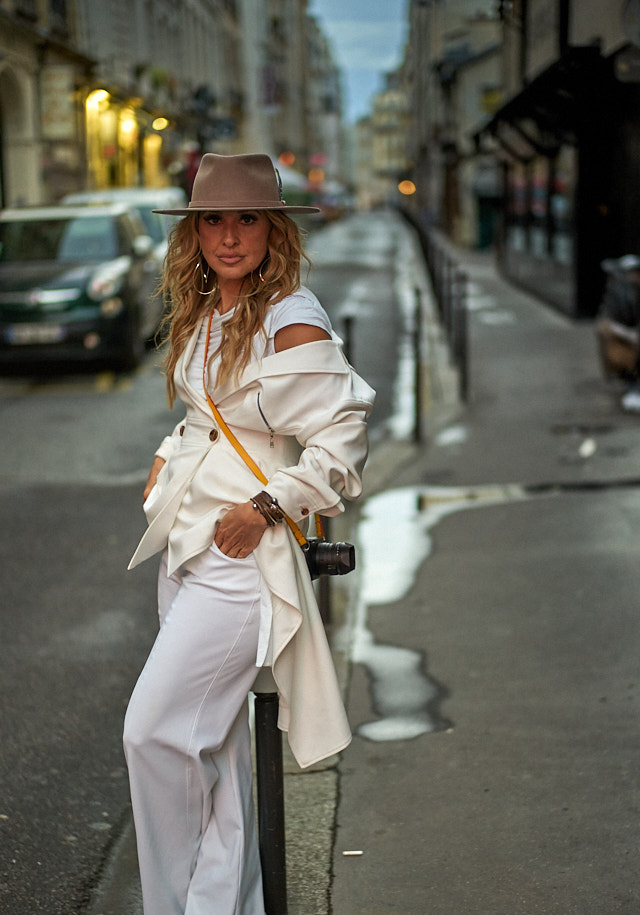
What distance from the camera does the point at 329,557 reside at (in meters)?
2.68

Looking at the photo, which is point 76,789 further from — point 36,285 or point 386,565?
point 36,285

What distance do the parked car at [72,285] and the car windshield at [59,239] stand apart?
0.01 meters

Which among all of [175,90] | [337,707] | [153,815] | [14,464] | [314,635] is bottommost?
[14,464]

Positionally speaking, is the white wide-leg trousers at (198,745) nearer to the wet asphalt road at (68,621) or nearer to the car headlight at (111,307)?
the wet asphalt road at (68,621)

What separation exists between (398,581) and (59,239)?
30.5 feet

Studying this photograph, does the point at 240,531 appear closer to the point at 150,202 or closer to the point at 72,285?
the point at 72,285

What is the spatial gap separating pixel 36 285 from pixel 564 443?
250 inches

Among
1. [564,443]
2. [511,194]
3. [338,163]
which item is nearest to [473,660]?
[564,443]

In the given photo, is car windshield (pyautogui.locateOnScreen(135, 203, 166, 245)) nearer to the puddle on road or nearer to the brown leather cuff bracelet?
the puddle on road

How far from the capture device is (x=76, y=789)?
3883 mm

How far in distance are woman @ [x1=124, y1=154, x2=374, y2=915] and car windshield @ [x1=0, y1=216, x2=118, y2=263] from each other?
11449 millimetres

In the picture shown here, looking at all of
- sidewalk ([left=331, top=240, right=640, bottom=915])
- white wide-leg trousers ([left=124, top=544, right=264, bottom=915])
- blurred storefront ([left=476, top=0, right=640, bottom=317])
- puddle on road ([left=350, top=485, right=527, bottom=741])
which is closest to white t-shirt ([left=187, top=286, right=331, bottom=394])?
white wide-leg trousers ([left=124, top=544, right=264, bottom=915])

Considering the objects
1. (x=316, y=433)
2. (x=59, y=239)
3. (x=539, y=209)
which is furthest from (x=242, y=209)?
(x=539, y=209)

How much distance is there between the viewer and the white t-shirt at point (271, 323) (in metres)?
2.60
